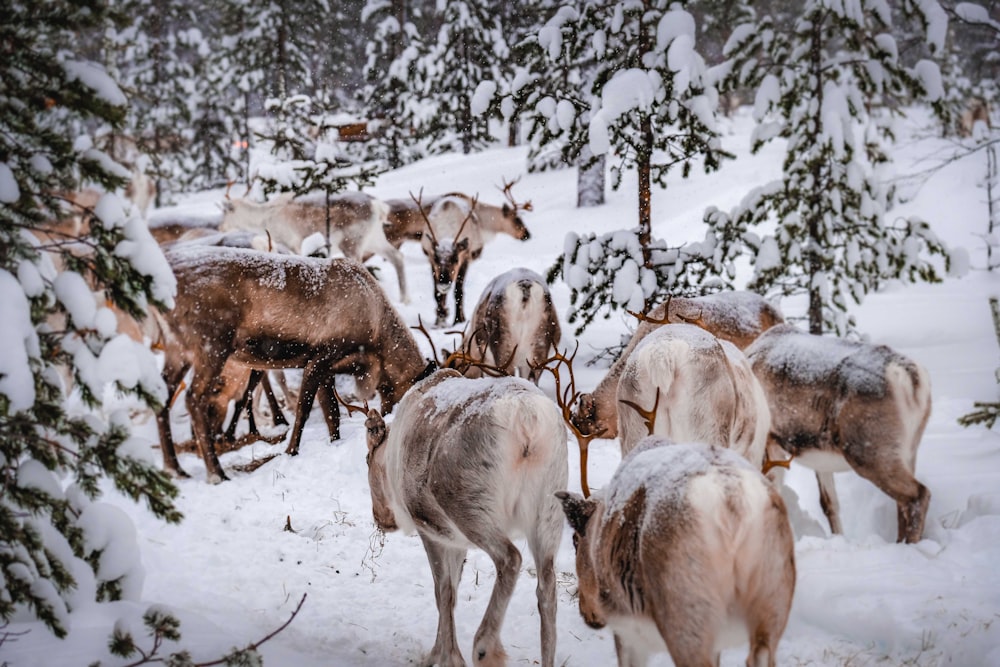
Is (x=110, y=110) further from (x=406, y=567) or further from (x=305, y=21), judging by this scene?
(x=305, y=21)

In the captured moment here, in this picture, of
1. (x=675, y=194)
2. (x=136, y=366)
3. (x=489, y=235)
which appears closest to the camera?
(x=136, y=366)

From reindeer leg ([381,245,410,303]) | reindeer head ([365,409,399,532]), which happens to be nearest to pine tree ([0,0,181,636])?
reindeer head ([365,409,399,532])

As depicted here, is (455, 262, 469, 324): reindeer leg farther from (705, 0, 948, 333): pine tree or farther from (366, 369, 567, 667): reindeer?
(366, 369, 567, 667): reindeer

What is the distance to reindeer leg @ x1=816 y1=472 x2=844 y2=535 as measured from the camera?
5891mm

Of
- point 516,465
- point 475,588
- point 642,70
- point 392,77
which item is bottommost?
point 475,588

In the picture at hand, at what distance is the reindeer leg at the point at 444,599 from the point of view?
3854mm

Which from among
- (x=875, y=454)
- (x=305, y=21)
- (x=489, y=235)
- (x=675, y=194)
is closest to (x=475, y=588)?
(x=875, y=454)

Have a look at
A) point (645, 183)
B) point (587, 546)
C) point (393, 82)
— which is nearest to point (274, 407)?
point (645, 183)

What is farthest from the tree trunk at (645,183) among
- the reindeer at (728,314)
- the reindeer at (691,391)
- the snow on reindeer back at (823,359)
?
the reindeer at (691,391)

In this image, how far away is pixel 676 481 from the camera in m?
2.67

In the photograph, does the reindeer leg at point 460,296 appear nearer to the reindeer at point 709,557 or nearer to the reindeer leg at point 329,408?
the reindeer leg at point 329,408

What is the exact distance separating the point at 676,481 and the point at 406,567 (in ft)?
9.73

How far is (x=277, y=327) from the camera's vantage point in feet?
23.4

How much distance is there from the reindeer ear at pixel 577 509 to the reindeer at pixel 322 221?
1104 centimetres
